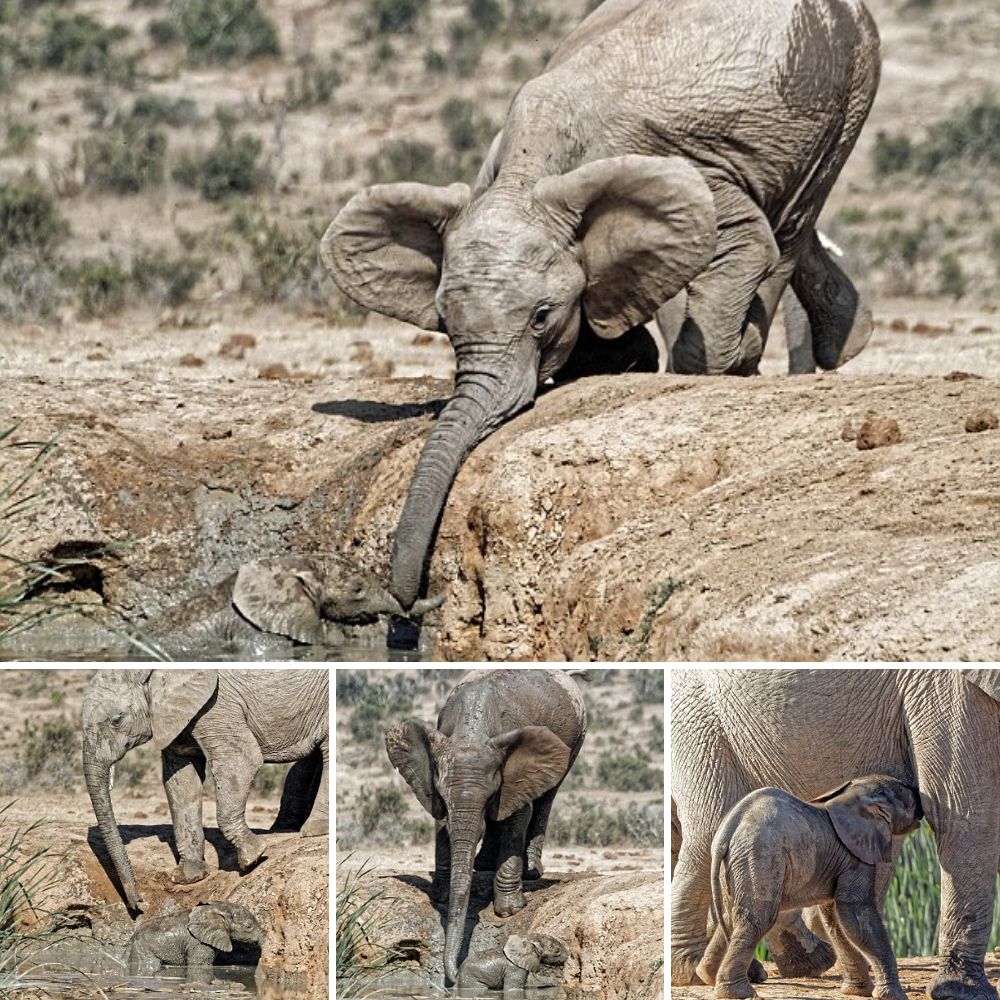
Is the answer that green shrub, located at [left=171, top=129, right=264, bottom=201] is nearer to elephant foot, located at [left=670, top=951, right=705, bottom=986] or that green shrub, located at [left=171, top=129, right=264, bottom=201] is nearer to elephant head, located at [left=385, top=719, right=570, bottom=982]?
elephant head, located at [left=385, top=719, right=570, bottom=982]

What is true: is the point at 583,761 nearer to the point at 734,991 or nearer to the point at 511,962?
the point at 511,962

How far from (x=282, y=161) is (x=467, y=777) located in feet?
97.1

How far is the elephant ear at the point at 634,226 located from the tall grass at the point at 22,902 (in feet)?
17.2

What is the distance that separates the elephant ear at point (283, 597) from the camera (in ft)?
33.7

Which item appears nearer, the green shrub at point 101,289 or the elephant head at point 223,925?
the elephant head at point 223,925

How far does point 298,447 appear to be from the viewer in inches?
445

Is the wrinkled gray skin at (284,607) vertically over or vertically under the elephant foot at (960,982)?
under

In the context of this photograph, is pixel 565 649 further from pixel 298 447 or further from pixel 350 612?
pixel 298 447

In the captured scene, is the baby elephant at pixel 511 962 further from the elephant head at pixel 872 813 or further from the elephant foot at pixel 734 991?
the elephant head at pixel 872 813

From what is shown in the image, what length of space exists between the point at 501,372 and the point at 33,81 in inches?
1263

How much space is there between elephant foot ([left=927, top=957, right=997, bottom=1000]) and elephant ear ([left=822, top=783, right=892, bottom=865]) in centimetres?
34

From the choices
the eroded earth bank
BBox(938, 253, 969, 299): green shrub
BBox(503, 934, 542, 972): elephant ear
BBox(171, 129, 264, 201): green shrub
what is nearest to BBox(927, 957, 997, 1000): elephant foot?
the eroded earth bank

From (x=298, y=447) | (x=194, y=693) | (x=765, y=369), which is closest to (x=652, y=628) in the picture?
(x=194, y=693)

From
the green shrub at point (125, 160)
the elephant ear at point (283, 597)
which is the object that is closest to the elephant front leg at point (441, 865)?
the elephant ear at point (283, 597)
